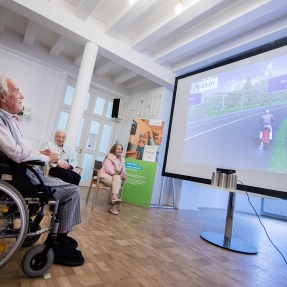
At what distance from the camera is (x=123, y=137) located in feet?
19.2

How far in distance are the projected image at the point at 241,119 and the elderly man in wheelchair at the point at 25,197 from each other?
7.30 ft

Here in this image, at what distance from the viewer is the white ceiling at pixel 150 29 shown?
114 inches

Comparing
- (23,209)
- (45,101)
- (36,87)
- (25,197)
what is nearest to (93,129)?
(45,101)

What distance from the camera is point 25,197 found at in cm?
114

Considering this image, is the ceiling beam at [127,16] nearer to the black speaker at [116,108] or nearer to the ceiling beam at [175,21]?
the ceiling beam at [175,21]

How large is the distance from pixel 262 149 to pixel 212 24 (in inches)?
76.0

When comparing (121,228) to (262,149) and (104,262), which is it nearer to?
(104,262)

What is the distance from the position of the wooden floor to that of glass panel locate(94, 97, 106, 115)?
12.2 feet

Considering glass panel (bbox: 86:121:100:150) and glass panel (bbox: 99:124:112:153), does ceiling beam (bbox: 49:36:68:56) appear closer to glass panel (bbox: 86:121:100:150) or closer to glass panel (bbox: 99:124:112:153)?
glass panel (bbox: 86:121:100:150)

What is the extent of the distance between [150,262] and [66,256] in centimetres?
60

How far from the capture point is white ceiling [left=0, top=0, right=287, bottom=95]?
2904mm

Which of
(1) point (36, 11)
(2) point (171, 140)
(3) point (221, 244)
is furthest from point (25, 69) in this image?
(3) point (221, 244)

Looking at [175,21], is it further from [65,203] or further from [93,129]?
[93,129]

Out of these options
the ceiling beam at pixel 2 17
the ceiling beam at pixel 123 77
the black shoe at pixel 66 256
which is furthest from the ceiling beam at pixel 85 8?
the black shoe at pixel 66 256
